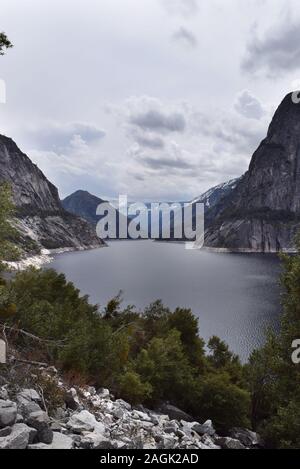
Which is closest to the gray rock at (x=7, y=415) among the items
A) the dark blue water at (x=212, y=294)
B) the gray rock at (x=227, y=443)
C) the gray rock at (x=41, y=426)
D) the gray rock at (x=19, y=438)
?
the gray rock at (x=19, y=438)

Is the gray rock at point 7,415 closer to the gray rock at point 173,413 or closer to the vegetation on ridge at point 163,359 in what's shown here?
the vegetation on ridge at point 163,359

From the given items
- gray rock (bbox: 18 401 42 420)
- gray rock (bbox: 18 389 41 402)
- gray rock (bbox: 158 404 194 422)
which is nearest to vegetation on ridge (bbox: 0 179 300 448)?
gray rock (bbox: 158 404 194 422)

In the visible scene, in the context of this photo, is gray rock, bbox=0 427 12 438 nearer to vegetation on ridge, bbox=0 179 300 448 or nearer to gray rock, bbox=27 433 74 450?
gray rock, bbox=27 433 74 450

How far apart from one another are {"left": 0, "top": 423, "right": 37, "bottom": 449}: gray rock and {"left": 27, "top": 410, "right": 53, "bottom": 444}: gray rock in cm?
31

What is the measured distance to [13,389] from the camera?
49.1 feet

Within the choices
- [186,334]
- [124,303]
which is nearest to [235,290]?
[124,303]

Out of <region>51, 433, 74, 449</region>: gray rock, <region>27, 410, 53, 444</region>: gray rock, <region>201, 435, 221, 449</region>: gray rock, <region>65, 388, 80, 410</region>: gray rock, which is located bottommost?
<region>201, 435, 221, 449</region>: gray rock

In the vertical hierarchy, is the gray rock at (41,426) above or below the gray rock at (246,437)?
above

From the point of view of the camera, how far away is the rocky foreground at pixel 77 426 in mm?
12203

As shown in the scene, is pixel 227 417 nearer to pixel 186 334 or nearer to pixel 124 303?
pixel 186 334

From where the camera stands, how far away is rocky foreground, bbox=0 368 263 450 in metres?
12.2
